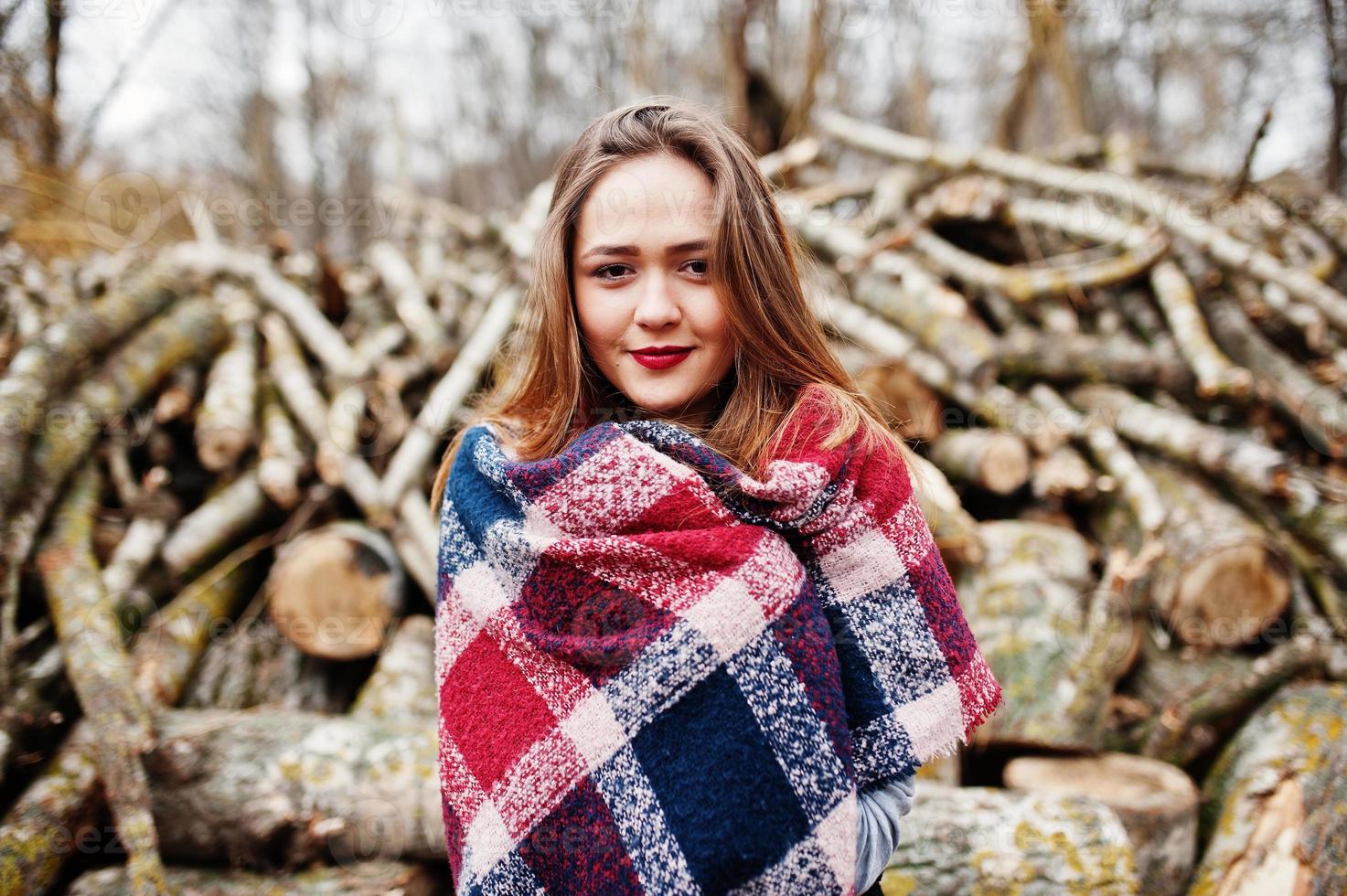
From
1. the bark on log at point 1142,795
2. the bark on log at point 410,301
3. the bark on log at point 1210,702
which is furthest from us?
the bark on log at point 410,301

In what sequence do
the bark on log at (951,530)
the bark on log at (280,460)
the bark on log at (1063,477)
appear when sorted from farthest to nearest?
the bark on log at (1063,477) < the bark on log at (280,460) < the bark on log at (951,530)

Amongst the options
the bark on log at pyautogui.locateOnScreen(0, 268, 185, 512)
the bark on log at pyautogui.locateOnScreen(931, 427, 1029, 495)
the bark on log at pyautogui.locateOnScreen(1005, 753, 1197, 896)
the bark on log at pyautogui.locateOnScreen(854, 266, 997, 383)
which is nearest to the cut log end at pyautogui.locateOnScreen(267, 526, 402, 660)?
the bark on log at pyautogui.locateOnScreen(0, 268, 185, 512)

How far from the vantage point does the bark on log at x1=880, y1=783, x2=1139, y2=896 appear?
75.8 inches

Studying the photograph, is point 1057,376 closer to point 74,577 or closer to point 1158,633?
point 1158,633

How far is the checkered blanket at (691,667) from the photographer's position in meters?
1.11

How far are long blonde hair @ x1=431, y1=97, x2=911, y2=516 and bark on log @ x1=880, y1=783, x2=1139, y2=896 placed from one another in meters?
1.16

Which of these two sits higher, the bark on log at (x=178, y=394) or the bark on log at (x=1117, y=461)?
the bark on log at (x=178, y=394)

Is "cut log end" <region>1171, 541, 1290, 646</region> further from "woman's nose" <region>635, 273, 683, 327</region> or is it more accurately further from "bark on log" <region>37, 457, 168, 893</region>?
"bark on log" <region>37, 457, 168, 893</region>

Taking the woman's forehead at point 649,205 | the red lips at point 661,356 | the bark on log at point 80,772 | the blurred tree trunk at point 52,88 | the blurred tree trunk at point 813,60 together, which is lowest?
the bark on log at point 80,772

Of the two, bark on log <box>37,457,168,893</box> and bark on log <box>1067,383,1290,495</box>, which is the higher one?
bark on log <box>1067,383,1290,495</box>

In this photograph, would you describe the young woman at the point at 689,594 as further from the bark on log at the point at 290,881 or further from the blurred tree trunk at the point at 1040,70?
the blurred tree trunk at the point at 1040,70

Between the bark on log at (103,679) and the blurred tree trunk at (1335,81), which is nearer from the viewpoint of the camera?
the bark on log at (103,679)

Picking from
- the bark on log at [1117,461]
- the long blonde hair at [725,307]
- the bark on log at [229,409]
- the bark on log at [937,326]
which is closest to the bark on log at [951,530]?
the bark on log at [1117,461]

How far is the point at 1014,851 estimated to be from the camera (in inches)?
77.7
